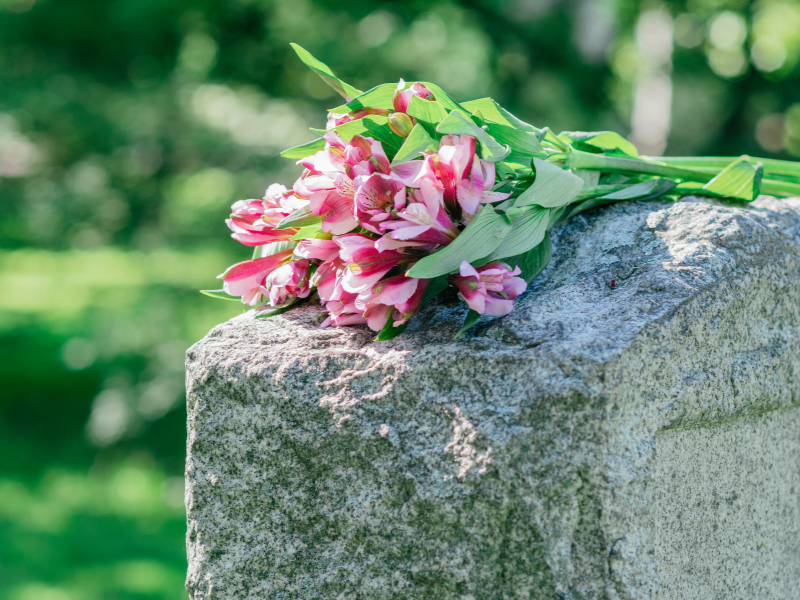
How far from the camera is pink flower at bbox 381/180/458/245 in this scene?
29.0 inches

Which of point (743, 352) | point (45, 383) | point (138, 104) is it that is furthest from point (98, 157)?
point (743, 352)

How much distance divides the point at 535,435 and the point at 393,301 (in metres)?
0.21

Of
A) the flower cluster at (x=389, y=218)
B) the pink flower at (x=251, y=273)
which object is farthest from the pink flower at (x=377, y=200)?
the pink flower at (x=251, y=273)

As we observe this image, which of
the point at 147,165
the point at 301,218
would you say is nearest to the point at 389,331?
the point at 301,218

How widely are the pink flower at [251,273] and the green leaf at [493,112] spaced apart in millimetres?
317

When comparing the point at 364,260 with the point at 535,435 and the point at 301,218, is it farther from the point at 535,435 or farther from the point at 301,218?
the point at 535,435

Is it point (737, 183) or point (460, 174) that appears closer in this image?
point (460, 174)

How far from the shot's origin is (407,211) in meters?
0.74

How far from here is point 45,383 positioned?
4.16 metres

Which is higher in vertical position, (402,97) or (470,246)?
(402,97)

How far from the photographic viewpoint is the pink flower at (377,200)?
2.49 feet

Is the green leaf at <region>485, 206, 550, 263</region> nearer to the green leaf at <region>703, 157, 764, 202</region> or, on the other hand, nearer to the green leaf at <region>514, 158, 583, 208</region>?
the green leaf at <region>514, 158, 583, 208</region>

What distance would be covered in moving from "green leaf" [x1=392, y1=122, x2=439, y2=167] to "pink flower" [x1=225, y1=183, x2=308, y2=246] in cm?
21

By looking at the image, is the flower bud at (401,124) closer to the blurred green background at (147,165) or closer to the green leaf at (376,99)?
the green leaf at (376,99)
